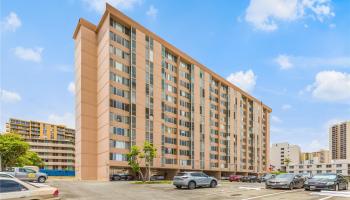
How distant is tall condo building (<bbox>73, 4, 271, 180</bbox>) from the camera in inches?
2269

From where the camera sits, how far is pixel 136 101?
2395 inches

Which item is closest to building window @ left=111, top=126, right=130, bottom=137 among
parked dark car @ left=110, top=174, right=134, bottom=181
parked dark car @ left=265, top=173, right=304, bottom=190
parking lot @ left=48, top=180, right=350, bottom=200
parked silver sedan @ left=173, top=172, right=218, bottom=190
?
parked dark car @ left=110, top=174, right=134, bottom=181

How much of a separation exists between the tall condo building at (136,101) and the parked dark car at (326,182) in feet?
123

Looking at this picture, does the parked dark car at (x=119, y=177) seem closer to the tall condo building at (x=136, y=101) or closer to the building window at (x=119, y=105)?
the tall condo building at (x=136, y=101)

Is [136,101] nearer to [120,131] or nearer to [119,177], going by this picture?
[120,131]

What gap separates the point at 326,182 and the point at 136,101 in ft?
140

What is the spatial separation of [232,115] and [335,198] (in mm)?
78865

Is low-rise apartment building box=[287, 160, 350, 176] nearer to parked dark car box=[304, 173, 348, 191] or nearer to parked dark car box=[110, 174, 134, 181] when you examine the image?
parked dark car box=[110, 174, 134, 181]

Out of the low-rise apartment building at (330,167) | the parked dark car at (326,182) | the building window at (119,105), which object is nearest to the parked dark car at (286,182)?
the parked dark car at (326,182)

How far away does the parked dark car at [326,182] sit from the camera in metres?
22.4

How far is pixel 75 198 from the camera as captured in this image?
18.3 metres

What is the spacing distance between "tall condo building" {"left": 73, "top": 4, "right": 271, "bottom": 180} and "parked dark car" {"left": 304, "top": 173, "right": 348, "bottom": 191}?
3753cm

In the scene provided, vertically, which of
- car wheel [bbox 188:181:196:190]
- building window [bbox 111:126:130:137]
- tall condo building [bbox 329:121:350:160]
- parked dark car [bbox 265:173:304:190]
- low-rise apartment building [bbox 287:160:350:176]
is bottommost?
low-rise apartment building [bbox 287:160:350:176]

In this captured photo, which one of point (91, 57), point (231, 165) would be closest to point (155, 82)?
point (91, 57)
